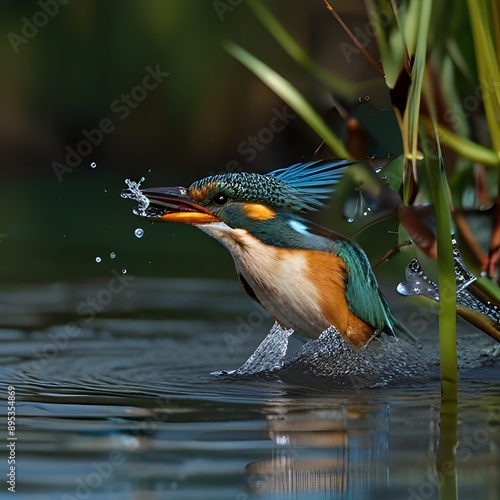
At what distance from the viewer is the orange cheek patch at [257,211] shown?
13.5 ft

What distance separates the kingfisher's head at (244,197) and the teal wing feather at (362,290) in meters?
0.18

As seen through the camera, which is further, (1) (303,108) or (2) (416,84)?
(1) (303,108)

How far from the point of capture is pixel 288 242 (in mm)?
4188

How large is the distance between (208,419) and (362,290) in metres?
1.01

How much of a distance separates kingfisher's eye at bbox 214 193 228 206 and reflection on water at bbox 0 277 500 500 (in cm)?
55

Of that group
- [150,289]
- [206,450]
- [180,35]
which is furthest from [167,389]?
[180,35]

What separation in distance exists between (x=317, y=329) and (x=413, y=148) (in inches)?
40.4

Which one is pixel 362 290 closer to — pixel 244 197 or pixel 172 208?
pixel 244 197

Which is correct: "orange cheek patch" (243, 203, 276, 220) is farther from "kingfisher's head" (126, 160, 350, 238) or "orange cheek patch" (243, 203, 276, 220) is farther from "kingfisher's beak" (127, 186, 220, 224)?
"kingfisher's beak" (127, 186, 220, 224)

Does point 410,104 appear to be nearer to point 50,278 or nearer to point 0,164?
point 50,278

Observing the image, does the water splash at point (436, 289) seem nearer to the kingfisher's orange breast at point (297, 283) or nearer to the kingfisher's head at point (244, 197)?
the kingfisher's orange breast at point (297, 283)

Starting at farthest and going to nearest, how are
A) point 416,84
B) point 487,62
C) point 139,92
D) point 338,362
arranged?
point 139,92, point 338,362, point 487,62, point 416,84

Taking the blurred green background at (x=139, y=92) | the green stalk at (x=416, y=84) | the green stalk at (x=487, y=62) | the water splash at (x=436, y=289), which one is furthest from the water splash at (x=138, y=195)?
the blurred green background at (x=139, y=92)

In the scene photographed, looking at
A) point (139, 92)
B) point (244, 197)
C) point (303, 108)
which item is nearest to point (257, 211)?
point (244, 197)
